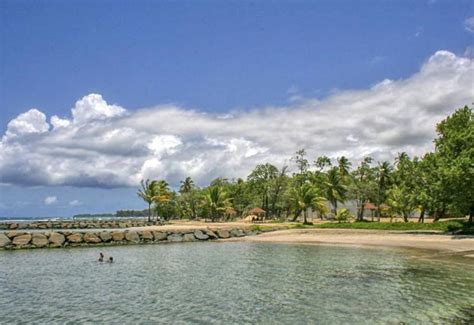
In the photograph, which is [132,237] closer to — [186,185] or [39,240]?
[39,240]

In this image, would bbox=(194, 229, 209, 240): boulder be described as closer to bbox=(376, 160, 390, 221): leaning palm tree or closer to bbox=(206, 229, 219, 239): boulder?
bbox=(206, 229, 219, 239): boulder

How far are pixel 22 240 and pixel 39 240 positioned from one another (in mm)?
1546

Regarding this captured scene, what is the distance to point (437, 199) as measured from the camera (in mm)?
42031

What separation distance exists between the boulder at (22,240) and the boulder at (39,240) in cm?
45

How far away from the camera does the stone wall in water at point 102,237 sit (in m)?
41.2

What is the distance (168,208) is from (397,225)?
71.0 meters

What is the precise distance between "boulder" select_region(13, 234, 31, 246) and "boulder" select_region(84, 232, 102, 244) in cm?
563

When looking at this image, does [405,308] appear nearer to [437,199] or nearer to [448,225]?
[437,199]

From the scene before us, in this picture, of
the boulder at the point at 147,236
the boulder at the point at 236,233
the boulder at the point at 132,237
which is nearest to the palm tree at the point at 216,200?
the boulder at the point at 236,233

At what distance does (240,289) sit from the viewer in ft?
65.9

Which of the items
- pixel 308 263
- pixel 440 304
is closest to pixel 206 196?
pixel 308 263

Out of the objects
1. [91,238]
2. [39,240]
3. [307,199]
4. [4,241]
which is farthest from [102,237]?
[307,199]

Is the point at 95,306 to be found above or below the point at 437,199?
below

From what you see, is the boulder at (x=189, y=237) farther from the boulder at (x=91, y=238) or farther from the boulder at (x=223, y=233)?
the boulder at (x=91, y=238)
